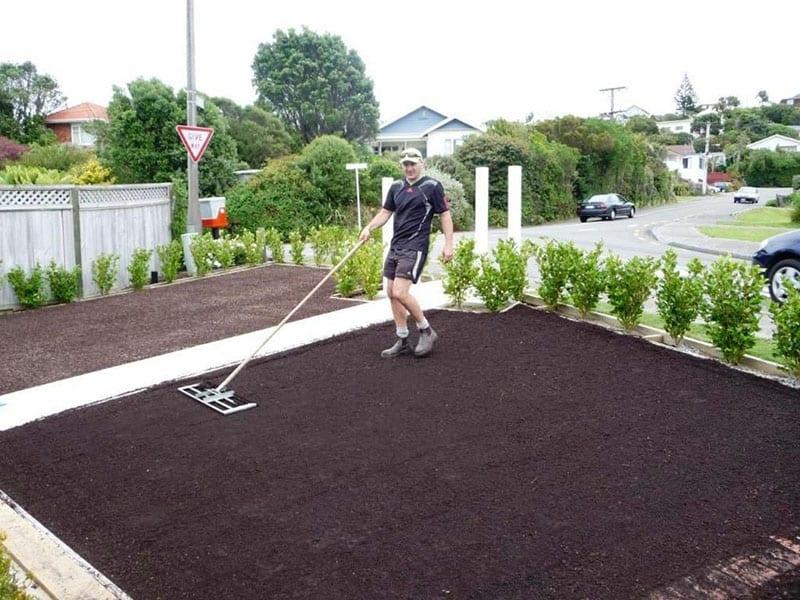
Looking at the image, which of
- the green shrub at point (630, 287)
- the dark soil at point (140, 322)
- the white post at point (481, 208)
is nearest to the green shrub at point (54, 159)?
the dark soil at point (140, 322)

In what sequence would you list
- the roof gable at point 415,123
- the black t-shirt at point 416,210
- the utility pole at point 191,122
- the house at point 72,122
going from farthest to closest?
the roof gable at point 415,123, the house at point 72,122, the utility pole at point 191,122, the black t-shirt at point 416,210

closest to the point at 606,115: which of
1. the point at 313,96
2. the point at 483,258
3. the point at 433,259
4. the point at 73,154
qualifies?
the point at 313,96

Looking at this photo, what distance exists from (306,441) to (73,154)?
31.2 m

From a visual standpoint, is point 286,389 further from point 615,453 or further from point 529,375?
point 615,453

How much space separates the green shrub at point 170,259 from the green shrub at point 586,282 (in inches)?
267

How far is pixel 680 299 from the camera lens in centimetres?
693

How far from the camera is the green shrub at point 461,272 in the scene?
877cm

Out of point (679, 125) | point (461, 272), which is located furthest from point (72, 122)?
point (679, 125)

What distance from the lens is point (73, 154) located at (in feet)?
107

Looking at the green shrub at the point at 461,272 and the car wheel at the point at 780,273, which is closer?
the green shrub at the point at 461,272

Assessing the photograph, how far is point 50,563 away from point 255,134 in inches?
1633

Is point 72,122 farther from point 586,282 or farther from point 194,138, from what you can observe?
point 586,282

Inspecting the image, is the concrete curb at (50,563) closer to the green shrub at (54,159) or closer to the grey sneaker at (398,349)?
the grey sneaker at (398,349)

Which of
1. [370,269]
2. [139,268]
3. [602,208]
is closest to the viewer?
[370,269]
